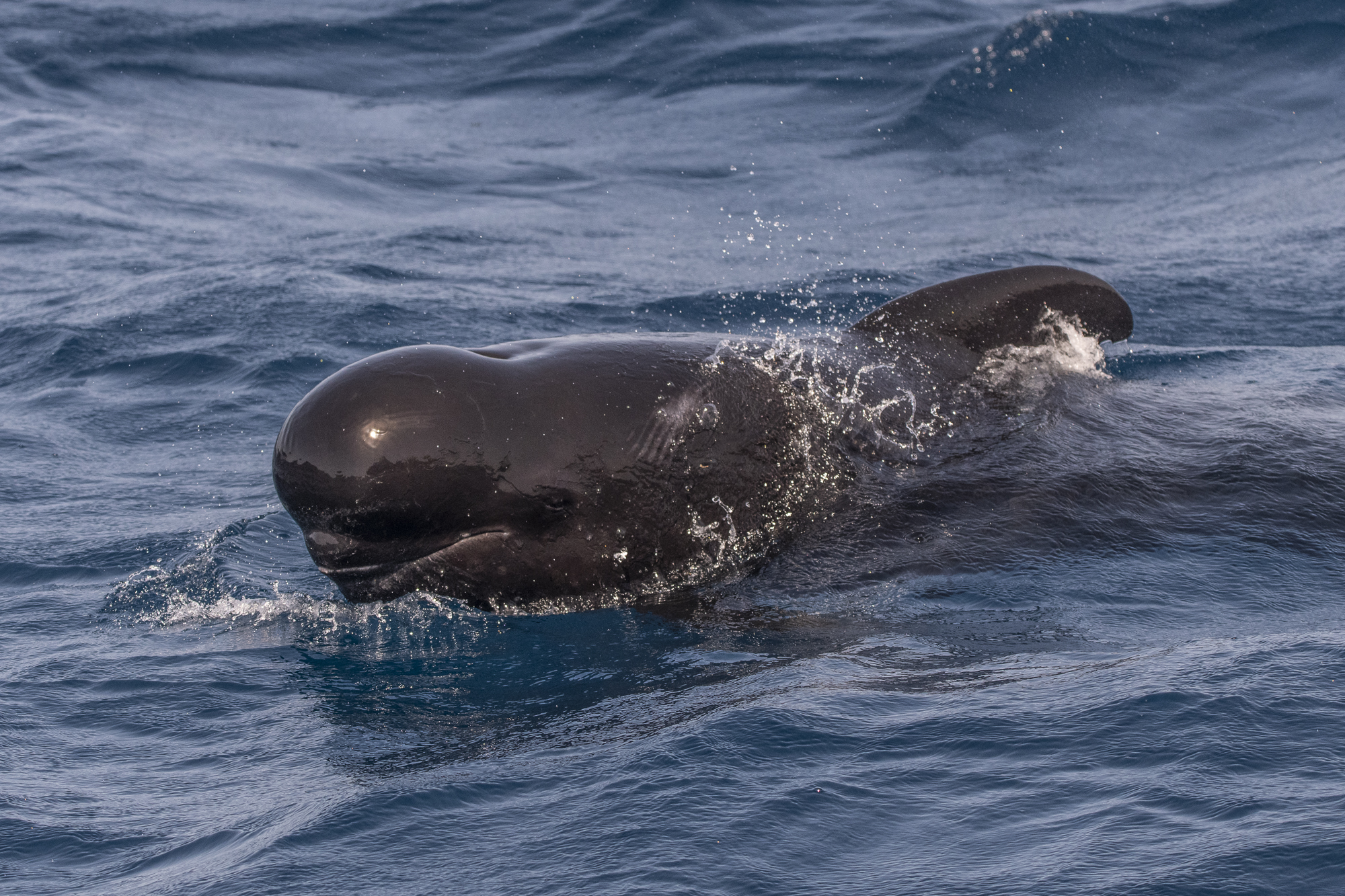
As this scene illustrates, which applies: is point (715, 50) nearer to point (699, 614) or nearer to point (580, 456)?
point (580, 456)

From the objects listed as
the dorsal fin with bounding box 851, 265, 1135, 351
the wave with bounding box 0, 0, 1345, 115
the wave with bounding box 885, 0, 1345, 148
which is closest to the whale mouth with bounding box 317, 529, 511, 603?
the dorsal fin with bounding box 851, 265, 1135, 351

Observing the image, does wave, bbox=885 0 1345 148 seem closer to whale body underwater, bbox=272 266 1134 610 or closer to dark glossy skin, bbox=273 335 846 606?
whale body underwater, bbox=272 266 1134 610

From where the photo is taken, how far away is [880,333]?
27.5ft

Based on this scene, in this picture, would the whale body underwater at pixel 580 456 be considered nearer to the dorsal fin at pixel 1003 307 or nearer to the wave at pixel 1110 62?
the dorsal fin at pixel 1003 307

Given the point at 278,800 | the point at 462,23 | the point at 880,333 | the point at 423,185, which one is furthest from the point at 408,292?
the point at 462,23

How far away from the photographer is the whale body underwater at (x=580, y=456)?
21.1ft

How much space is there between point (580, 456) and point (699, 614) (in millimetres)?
984

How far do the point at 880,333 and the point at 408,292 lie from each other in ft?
29.7

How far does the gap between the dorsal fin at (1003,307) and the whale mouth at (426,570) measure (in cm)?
288

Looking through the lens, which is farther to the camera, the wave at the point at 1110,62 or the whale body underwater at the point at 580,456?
the wave at the point at 1110,62

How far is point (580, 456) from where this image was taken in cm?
683

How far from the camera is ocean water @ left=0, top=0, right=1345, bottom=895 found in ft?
16.1

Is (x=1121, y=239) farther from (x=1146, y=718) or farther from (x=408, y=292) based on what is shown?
(x=1146, y=718)

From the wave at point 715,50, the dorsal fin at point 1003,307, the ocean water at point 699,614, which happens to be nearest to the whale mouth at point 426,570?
the ocean water at point 699,614
